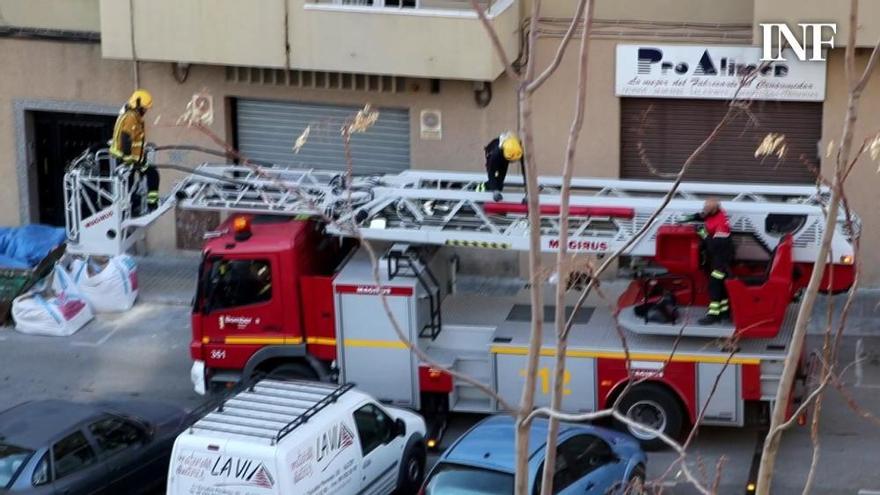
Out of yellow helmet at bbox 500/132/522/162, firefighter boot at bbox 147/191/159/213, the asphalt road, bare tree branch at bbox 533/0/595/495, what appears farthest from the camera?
firefighter boot at bbox 147/191/159/213

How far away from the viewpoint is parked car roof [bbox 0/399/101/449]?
13258 mm

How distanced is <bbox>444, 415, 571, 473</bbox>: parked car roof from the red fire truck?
1449 mm

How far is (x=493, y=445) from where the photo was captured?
12.6 metres

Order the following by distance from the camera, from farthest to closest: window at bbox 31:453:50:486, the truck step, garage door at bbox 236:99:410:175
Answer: garage door at bbox 236:99:410:175
the truck step
window at bbox 31:453:50:486

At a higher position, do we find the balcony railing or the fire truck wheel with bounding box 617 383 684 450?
the balcony railing

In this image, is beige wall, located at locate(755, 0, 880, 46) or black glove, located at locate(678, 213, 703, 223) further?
beige wall, located at locate(755, 0, 880, 46)

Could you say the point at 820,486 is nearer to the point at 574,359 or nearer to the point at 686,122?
the point at 574,359

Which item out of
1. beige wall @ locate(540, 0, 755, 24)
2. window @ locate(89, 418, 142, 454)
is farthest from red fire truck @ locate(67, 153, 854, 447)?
beige wall @ locate(540, 0, 755, 24)

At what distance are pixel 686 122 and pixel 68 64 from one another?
28.6ft

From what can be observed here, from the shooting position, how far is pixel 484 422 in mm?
13336

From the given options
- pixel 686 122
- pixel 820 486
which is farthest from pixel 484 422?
pixel 686 122

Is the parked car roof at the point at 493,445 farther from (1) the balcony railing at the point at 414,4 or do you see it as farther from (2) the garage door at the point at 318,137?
(2) the garage door at the point at 318,137

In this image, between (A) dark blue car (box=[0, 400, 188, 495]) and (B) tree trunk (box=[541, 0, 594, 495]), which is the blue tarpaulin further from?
(B) tree trunk (box=[541, 0, 594, 495])

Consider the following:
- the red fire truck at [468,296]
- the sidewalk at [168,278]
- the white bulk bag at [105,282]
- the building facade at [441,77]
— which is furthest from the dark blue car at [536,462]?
the sidewalk at [168,278]
